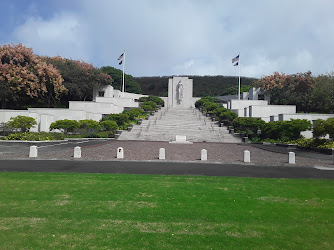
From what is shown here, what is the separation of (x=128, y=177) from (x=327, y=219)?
595 centimetres

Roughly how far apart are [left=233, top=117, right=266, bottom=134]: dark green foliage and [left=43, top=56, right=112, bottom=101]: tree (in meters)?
23.0

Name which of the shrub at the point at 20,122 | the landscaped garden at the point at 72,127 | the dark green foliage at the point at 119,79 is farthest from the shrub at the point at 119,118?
the dark green foliage at the point at 119,79

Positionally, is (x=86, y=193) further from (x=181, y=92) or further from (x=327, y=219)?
(x=181, y=92)

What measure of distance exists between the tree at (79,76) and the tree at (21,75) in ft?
16.7

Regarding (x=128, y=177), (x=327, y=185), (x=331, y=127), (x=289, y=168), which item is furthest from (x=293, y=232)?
(x=331, y=127)

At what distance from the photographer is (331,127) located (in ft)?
62.9

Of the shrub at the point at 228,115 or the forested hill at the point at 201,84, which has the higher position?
the forested hill at the point at 201,84

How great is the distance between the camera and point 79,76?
40.8 metres

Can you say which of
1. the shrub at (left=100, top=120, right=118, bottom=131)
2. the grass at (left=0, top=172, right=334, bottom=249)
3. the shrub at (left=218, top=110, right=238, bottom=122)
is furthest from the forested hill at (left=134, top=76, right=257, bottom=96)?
the grass at (left=0, top=172, right=334, bottom=249)

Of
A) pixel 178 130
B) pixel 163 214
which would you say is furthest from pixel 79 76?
pixel 163 214

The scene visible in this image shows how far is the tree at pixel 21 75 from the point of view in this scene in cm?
3000

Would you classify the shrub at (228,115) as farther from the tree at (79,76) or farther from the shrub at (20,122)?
the shrub at (20,122)

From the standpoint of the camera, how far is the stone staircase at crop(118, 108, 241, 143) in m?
28.7

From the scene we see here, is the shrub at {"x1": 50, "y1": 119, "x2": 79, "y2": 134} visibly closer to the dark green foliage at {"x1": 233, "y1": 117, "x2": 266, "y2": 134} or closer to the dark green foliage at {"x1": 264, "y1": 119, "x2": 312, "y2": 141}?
the dark green foliage at {"x1": 233, "y1": 117, "x2": 266, "y2": 134}
